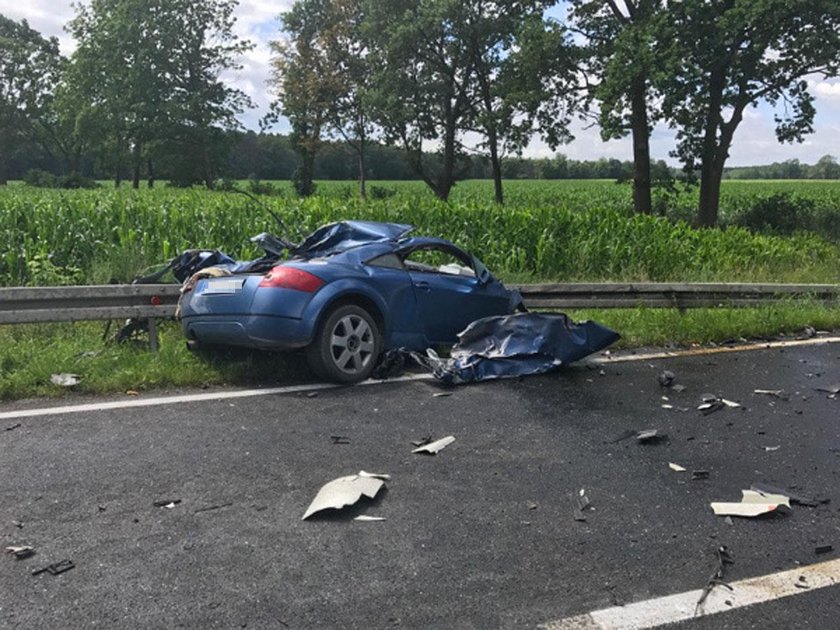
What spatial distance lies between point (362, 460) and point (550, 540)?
1.49m

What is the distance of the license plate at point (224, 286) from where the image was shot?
675cm

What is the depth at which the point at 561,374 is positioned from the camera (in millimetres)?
7379

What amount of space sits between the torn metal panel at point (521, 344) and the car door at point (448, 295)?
23cm

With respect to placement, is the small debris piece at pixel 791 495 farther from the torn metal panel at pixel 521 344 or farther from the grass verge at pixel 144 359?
the grass verge at pixel 144 359

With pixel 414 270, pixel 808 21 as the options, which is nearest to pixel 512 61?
pixel 808 21

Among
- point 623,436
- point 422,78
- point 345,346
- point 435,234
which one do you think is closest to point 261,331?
point 345,346

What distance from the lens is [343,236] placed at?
7.73 meters

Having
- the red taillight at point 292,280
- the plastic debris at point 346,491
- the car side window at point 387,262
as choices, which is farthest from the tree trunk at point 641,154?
the plastic debris at point 346,491

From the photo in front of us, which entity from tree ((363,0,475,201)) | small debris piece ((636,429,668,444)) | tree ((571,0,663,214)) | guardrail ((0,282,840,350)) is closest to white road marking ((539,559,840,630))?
small debris piece ((636,429,668,444))

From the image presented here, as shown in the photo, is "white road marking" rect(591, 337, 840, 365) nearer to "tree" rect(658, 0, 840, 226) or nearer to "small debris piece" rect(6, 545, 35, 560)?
"small debris piece" rect(6, 545, 35, 560)

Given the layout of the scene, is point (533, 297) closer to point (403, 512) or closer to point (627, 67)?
point (403, 512)

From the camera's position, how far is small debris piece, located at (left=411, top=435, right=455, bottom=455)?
502cm

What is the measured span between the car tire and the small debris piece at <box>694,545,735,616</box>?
382 centimetres

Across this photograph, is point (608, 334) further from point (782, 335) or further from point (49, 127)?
point (49, 127)
